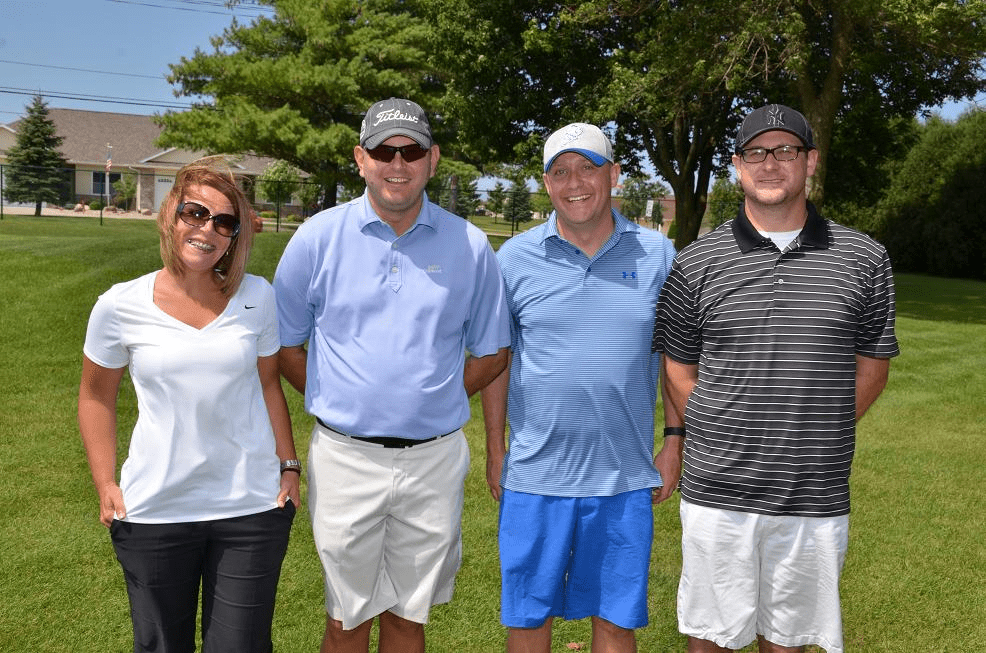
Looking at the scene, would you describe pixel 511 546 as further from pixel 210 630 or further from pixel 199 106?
pixel 199 106

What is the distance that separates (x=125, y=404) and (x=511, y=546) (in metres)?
6.50

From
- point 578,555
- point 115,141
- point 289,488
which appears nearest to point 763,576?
point 578,555

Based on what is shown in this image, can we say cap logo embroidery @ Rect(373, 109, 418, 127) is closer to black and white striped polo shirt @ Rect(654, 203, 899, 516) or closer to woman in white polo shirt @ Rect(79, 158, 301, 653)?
woman in white polo shirt @ Rect(79, 158, 301, 653)

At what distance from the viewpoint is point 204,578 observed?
2.99 metres

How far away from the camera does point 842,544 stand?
10.9ft

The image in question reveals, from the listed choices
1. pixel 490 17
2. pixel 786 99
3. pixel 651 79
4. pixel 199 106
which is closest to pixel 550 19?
pixel 490 17

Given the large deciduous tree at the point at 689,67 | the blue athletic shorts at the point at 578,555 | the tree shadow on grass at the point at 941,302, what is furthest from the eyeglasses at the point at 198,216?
the tree shadow on grass at the point at 941,302

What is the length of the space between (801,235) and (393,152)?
1.64 metres

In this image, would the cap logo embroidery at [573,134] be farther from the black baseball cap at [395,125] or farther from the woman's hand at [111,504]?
the woman's hand at [111,504]

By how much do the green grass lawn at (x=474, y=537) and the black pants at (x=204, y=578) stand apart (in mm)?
1667

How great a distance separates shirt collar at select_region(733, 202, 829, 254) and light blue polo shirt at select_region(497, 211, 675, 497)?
1.30ft

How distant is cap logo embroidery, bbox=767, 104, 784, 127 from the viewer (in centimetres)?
335

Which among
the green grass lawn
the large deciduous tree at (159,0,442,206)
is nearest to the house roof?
the large deciduous tree at (159,0,442,206)

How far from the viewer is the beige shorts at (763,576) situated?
331cm
